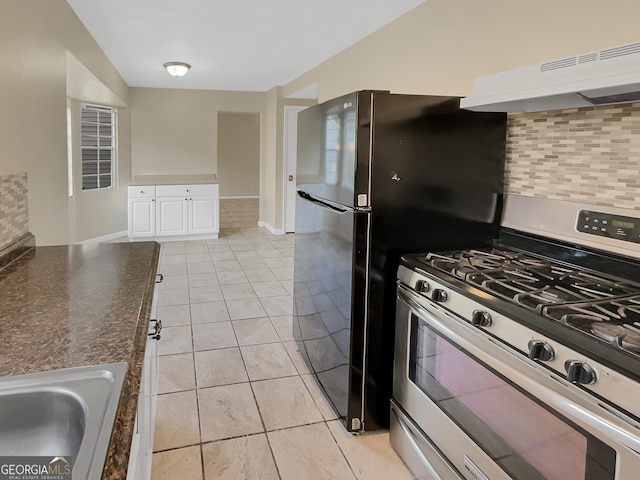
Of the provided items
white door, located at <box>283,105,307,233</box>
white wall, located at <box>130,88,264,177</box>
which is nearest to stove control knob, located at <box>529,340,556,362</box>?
white door, located at <box>283,105,307,233</box>

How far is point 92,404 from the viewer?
93 cm

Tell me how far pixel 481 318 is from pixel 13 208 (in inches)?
77.1

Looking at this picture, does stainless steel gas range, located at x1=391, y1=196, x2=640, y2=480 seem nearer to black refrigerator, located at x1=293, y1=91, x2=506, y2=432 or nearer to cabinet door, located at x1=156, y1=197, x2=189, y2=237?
black refrigerator, located at x1=293, y1=91, x2=506, y2=432

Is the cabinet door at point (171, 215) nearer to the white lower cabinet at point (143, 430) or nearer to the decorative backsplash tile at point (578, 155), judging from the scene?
the white lower cabinet at point (143, 430)

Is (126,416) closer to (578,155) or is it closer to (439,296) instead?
(439,296)

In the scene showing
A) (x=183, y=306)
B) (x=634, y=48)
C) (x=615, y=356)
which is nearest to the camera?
(x=615, y=356)

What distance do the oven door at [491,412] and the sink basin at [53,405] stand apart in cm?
104

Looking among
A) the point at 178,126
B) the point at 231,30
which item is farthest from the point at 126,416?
the point at 178,126

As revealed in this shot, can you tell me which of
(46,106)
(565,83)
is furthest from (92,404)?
(46,106)

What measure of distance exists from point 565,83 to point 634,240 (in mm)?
610

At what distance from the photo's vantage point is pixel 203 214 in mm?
6836

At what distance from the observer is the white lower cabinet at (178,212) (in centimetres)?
657

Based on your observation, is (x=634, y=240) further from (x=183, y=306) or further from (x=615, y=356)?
(x=183, y=306)

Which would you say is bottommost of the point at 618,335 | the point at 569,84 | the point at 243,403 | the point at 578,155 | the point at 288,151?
the point at 243,403
